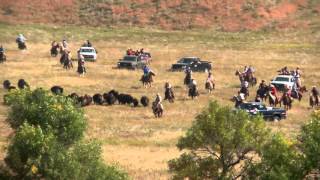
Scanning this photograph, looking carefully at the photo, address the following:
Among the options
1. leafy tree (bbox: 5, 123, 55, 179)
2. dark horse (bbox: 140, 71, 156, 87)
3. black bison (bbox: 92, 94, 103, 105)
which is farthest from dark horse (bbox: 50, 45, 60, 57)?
leafy tree (bbox: 5, 123, 55, 179)

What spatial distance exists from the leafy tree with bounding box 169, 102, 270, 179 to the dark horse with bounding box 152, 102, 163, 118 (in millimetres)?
18297

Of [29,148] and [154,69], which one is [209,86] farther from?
[29,148]

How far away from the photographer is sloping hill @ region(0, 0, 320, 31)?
83.4 metres

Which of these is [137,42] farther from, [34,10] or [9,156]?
[9,156]

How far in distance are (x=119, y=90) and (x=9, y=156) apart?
2511 centimetres

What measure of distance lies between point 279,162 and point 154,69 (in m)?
38.2

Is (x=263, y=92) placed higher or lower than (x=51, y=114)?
lower

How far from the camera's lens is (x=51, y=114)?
88.1 ft

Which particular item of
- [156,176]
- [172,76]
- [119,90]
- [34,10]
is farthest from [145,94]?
[34,10]

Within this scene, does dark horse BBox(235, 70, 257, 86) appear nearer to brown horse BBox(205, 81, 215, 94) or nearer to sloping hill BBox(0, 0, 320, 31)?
brown horse BBox(205, 81, 215, 94)

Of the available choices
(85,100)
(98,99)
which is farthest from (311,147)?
(98,99)

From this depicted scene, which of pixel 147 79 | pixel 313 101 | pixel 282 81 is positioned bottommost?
pixel 313 101

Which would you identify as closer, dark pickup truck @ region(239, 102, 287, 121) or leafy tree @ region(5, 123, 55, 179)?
leafy tree @ region(5, 123, 55, 179)

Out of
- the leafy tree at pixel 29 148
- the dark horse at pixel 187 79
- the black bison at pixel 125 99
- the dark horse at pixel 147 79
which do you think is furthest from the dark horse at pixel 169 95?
the leafy tree at pixel 29 148
